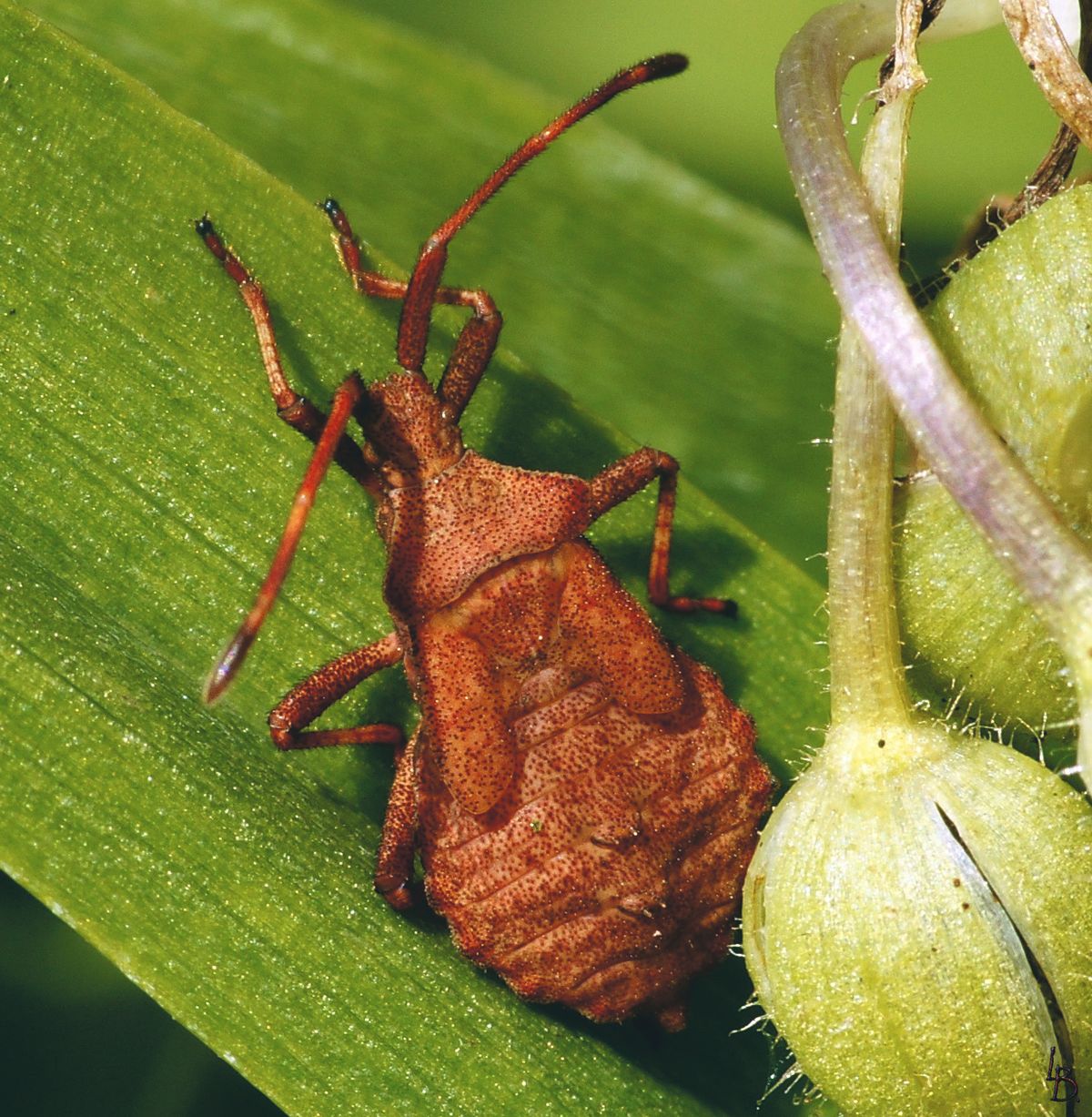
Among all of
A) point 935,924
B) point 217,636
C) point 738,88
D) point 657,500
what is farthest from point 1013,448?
point 738,88

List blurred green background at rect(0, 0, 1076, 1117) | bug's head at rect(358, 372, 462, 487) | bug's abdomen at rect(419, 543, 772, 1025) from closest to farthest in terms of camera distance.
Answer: bug's abdomen at rect(419, 543, 772, 1025), bug's head at rect(358, 372, 462, 487), blurred green background at rect(0, 0, 1076, 1117)

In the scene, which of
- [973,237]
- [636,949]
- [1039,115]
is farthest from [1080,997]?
[1039,115]

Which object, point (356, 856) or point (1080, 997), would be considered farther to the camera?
point (356, 856)

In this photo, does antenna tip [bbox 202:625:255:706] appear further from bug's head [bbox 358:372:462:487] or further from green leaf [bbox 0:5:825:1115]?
bug's head [bbox 358:372:462:487]

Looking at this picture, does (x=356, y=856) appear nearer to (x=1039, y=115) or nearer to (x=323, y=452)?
(x=323, y=452)

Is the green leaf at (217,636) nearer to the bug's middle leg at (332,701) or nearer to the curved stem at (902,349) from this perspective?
the bug's middle leg at (332,701)

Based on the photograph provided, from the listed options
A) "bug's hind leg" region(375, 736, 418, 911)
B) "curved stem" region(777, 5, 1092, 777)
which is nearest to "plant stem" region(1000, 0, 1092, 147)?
"curved stem" region(777, 5, 1092, 777)

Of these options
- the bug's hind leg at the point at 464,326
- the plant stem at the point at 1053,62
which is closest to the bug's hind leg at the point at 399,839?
the bug's hind leg at the point at 464,326
